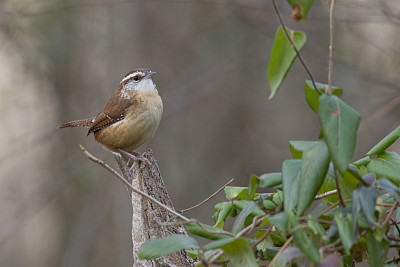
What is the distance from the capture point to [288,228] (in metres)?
1.52

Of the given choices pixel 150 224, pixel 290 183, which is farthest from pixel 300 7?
pixel 150 224

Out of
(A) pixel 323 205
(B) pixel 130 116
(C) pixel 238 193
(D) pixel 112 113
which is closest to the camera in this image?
(A) pixel 323 205

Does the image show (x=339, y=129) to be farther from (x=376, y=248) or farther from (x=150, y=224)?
(x=150, y=224)

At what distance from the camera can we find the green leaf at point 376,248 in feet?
4.81

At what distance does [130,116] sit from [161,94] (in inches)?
148

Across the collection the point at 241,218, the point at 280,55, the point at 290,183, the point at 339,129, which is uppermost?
the point at 280,55

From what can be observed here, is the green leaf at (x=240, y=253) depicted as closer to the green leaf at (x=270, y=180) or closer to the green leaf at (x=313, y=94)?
the green leaf at (x=270, y=180)

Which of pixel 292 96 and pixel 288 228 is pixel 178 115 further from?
pixel 288 228

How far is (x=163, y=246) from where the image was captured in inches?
59.3

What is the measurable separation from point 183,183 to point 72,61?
2361mm

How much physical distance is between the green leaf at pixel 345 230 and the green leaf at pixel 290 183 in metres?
0.12

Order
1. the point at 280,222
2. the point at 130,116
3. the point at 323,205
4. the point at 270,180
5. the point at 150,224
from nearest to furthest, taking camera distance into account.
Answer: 1. the point at 280,222
2. the point at 323,205
3. the point at 270,180
4. the point at 150,224
5. the point at 130,116

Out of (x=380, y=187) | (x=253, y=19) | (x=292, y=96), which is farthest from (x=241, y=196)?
(x=292, y=96)

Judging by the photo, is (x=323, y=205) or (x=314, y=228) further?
(x=323, y=205)
